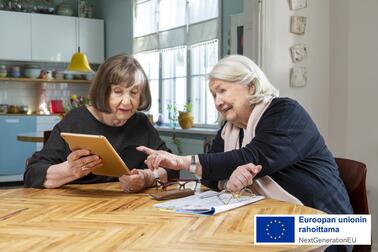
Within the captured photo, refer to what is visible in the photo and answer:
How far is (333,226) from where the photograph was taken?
44.1 inches

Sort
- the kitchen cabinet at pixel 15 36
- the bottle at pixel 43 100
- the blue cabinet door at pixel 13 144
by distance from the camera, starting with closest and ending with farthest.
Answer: the blue cabinet door at pixel 13 144 < the kitchen cabinet at pixel 15 36 < the bottle at pixel 43 100

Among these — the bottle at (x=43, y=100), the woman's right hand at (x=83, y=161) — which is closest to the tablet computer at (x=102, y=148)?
the woman's right hand at (x=83, y=161)

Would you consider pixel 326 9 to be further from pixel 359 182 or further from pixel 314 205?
pixel 314 205

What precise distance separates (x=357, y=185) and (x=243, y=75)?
0.63m

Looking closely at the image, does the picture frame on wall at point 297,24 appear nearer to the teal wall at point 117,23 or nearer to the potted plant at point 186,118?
the potted plant at point 186,118

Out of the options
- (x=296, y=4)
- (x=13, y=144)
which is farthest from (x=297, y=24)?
(x=13, y=144)

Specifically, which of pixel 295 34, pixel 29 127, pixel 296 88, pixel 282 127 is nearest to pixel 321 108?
pixel 296 88

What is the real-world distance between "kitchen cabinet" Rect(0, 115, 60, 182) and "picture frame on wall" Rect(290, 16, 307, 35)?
190 inches

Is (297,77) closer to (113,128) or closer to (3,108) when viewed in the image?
(113,128)

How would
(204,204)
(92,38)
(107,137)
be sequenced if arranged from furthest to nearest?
(92,38)
(107,137)
(204,204)

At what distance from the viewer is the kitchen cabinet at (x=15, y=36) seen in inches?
274

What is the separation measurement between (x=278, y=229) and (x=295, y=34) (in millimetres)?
2272

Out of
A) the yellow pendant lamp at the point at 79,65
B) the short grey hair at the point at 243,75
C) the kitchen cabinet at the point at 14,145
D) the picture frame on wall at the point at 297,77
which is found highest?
the yellow pendant lamp at the point at 79,65

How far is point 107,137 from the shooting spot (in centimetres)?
215
